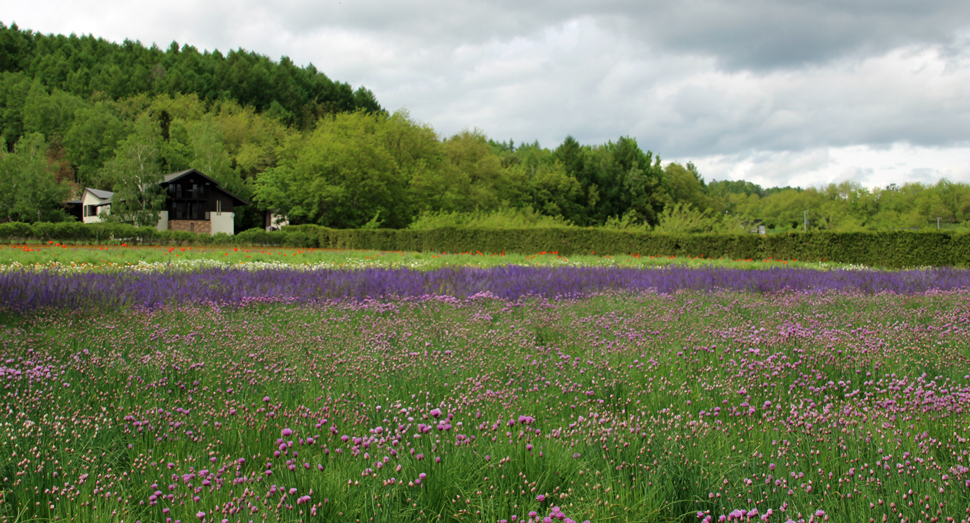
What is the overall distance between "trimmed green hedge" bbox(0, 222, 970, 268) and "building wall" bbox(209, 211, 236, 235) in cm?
2055

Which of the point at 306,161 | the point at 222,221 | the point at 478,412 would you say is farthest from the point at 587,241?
the point at 222,221

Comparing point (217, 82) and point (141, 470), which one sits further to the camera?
point (217, 82)

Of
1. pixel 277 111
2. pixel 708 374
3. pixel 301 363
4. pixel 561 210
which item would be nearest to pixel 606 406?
pixel 708 374

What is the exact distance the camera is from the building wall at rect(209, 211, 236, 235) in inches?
2207

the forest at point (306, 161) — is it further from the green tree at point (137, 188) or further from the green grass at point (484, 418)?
the green grass at point (484, 418)

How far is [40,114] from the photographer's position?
78.0 metres

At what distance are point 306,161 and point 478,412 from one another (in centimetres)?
4475

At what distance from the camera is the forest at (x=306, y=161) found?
4394cm

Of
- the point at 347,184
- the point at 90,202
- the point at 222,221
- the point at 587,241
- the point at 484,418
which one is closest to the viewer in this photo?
the point at 484,418

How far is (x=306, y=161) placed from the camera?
4481cm

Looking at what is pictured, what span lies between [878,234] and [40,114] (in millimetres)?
95008

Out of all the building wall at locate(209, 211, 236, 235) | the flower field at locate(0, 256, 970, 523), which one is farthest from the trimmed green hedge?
the building wall at locate(209, 211, 236, 235)

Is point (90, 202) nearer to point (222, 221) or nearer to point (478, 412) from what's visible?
point (222, 221)

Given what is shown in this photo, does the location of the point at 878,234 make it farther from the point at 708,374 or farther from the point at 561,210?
the point at 561,210
